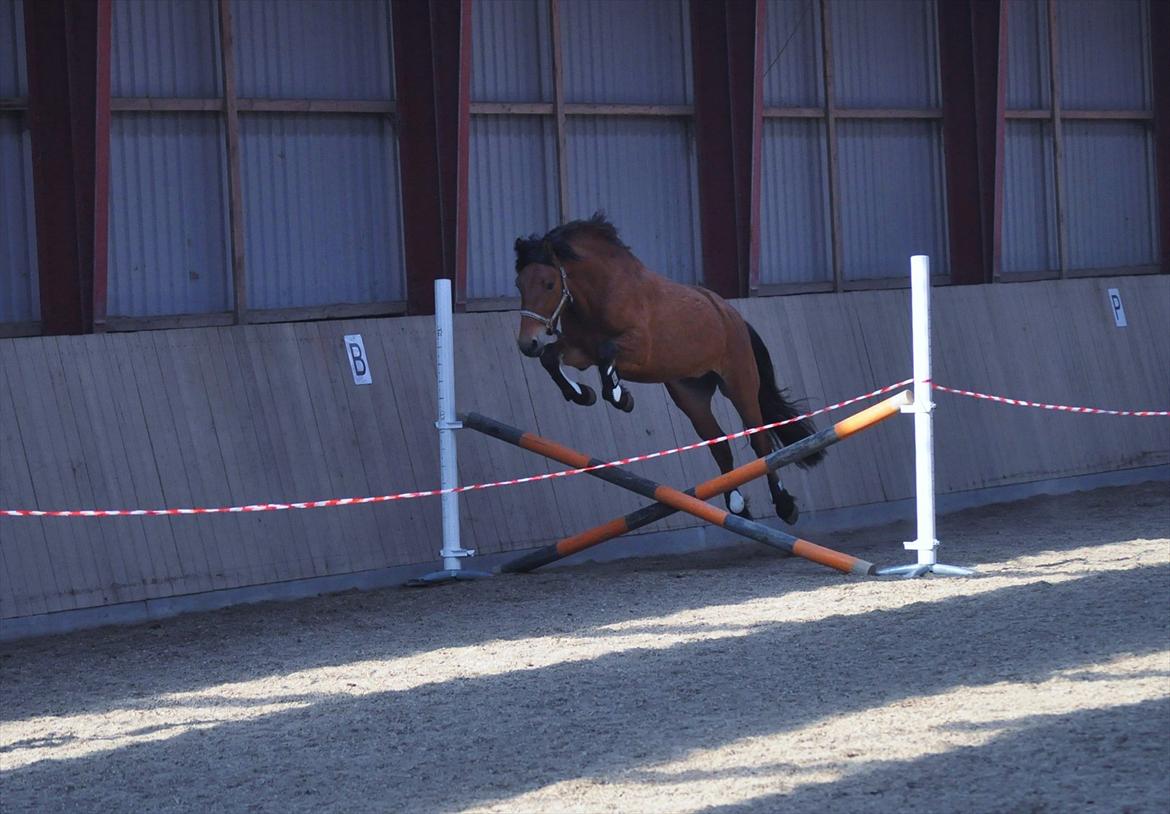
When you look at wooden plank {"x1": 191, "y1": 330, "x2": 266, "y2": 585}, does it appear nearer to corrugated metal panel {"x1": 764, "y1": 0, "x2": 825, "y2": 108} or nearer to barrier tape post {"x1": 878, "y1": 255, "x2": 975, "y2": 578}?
barrier tape post {"x1": 878, "y1": 255, "x2": 975, "y2": 578}

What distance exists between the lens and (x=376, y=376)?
11.9 meters

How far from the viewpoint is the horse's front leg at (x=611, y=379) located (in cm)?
1062

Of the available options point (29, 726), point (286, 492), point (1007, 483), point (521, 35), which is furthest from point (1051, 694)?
point (521, 35)

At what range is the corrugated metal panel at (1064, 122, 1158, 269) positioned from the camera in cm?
1964

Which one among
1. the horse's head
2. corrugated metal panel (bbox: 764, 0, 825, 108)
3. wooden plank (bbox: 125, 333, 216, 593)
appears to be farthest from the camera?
corrugated metal panel (bbox: 764, 0, 825, 108)

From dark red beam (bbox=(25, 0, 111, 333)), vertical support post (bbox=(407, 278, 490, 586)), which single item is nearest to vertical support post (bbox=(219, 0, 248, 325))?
dark red beam (bbox=(25, 0, 111, 333))

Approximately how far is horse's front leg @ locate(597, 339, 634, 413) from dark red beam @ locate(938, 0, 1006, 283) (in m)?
8.09

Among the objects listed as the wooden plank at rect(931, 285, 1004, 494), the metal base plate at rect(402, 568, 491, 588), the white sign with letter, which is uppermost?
the white sign with letter

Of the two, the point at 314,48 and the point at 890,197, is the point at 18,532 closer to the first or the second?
the point at 314,48

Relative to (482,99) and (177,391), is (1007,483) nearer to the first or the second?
(482,99)

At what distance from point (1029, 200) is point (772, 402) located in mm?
8089

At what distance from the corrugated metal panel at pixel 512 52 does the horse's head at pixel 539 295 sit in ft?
15.3

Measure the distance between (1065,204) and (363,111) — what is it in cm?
919

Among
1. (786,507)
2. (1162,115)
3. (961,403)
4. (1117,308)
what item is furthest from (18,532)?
(1162,115)
